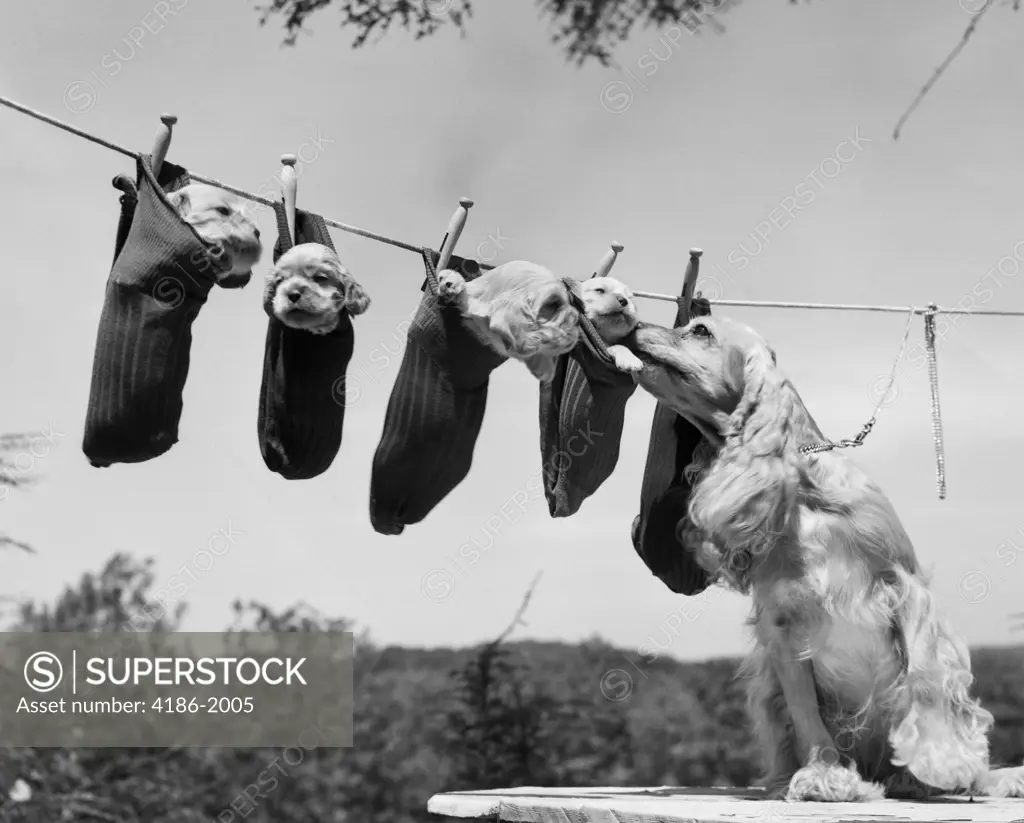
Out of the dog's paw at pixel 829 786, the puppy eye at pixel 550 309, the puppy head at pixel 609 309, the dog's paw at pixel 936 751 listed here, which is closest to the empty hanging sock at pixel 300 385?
the puppy eye at pixel 550 309

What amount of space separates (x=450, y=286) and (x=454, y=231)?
6.7 inches

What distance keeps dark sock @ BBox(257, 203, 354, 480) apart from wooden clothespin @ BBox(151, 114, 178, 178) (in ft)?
0.97

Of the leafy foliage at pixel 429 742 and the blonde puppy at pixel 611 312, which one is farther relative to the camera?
the leafy foliage at pixel 429 742

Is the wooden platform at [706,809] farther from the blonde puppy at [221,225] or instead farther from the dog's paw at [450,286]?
the blonde puppy at [221,225]

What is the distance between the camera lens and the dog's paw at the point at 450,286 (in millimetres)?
3109

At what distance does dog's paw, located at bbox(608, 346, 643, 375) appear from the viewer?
3.02 meters

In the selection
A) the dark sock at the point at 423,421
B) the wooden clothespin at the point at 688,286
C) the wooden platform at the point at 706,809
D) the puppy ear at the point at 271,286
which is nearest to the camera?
the wooden platform at the point at 706,809

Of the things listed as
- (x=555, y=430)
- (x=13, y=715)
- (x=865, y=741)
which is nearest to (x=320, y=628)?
(x=13, y=715)

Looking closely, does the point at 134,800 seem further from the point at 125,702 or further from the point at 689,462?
the point at 689,462

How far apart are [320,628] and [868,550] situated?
3.11 m

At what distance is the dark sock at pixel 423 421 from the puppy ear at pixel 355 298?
7.5 inches

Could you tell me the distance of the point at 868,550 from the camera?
3.01m

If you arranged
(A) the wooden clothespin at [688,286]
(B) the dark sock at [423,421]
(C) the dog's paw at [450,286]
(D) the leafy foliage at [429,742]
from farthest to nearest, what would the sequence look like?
(D) the leafy foliage at [429,742], (A) the wooden clothespin at [688,286], (B) the dark sock at [423,421], (C) the dog's paw at [450,286]

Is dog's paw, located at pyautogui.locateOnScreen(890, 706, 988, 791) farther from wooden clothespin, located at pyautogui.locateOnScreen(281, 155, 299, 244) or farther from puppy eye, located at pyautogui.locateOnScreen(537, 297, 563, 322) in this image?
wooden clothespin, located at pyautogui.locateOnScreen(281, 155, 299, 244)
